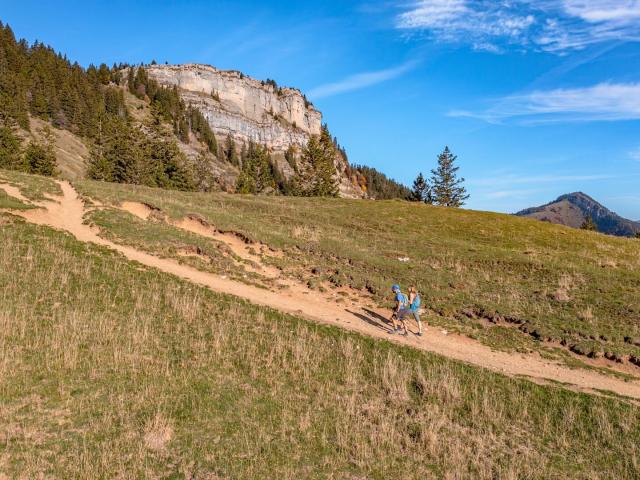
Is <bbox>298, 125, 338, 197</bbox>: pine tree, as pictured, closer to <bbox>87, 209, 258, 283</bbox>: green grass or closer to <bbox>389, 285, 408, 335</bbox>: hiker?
<bbox>87, 209, 258, 283</bbox>: green grass

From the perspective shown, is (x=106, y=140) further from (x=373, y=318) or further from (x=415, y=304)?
(x=415, y=304)

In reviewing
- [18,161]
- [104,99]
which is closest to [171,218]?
[18,161]

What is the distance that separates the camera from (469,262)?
32094mm

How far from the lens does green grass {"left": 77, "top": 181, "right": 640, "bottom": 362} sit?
21.3m

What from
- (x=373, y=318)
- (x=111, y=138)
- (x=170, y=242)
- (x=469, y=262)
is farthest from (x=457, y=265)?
(x=111, y=138)

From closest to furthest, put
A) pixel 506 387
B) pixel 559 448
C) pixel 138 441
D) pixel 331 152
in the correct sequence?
1. pixel 138 441
2. pixel 559 448
3. pixel 506 387
4. pixel 331 152

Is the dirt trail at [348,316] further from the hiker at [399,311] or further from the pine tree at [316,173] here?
the pine tree at [316,173]

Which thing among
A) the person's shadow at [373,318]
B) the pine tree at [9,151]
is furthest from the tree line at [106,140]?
the person's shadow at [373,318]

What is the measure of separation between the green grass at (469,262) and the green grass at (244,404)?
7406mm

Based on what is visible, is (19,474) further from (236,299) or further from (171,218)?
(171,218)

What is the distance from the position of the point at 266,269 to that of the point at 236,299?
722 centimetres

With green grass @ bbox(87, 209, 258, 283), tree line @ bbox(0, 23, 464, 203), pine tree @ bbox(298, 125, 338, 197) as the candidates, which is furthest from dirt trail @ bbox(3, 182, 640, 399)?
pine tree @ bbox(298, 125, 338, 197)

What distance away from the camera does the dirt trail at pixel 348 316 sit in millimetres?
15633

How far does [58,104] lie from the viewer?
118 metres
